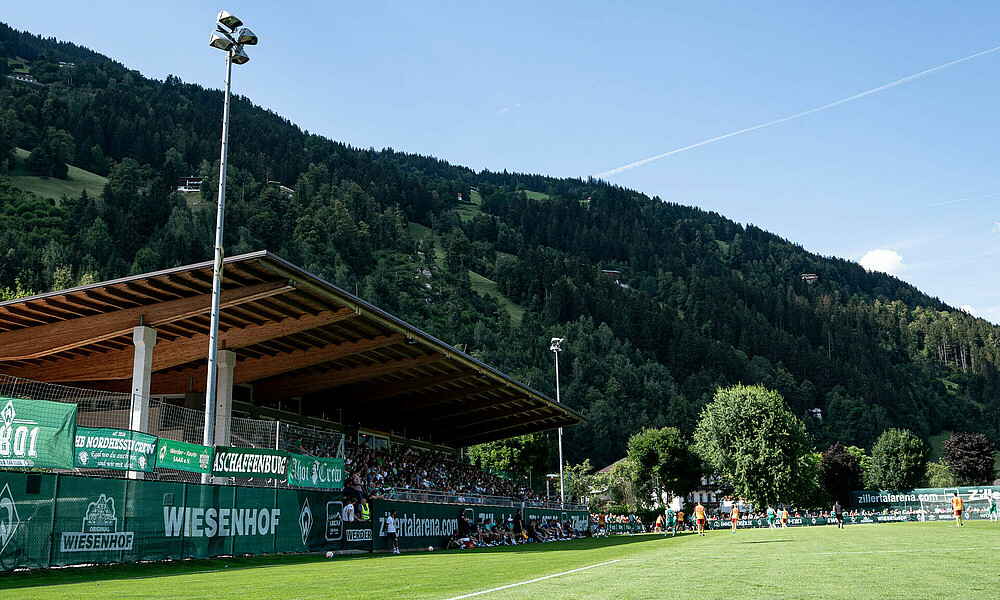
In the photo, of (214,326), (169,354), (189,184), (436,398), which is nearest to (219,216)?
(214,326)

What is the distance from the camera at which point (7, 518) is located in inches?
550

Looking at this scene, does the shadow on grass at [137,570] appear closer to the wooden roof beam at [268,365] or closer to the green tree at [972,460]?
the wooden roof beam at [268,365]

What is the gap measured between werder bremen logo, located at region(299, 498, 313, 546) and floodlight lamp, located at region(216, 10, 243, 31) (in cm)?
1382

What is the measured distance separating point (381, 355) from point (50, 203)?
361 feet

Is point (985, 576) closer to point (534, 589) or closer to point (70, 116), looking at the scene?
point (534, 589)

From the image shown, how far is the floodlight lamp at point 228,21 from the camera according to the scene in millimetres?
20703

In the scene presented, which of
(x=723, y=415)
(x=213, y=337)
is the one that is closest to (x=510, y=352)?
(x=723, y=415)

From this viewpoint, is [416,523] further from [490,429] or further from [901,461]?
[901,461]

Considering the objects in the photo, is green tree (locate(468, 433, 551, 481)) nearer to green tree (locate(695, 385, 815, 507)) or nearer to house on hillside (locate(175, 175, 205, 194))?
green tree (locate(695, 385, 815, 507))

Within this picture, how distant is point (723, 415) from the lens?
7112 cm

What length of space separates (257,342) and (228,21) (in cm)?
1188

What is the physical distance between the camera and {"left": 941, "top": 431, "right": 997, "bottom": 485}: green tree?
8631 centimetres

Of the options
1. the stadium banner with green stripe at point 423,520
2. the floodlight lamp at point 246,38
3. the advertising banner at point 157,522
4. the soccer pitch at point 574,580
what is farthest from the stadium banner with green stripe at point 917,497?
the floodlight lamp at point 246,38

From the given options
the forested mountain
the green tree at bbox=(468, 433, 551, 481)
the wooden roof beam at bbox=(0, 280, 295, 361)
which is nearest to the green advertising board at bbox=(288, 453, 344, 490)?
the wooden roof beam at bbox=(0, 280, 295, 361)
